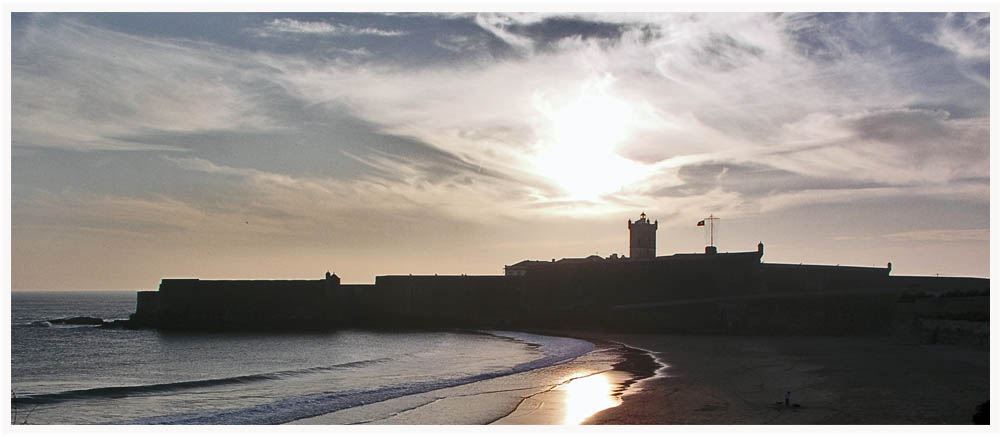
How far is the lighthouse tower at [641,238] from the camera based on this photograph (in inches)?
2371

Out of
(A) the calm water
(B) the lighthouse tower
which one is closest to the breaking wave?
(A) the calm water

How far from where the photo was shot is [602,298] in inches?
2078

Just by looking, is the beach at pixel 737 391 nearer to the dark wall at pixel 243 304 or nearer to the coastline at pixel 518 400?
the coastline at pixel 518 400

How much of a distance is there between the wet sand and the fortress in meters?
10.3

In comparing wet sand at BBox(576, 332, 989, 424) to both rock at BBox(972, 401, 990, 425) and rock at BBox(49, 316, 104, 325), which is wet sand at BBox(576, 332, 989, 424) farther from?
rock at BBox(49, 316, 104, 325)

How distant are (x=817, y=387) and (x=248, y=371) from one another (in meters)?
20.6

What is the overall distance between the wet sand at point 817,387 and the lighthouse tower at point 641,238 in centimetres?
2890

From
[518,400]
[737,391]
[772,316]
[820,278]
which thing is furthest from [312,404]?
[820,278]

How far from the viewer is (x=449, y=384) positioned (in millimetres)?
24516

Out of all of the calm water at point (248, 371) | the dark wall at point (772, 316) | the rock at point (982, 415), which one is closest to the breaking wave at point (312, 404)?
the calm water at point (248, 371)

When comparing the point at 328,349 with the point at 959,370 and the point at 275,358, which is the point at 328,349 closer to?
the point at 275,358

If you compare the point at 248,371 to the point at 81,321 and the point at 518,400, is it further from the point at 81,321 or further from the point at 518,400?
the point at 81,321
